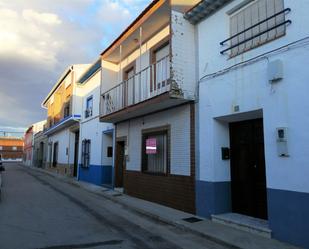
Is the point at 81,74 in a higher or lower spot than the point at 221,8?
higher

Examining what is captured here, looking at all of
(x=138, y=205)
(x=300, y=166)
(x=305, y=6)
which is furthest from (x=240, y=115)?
(x=138, y=205)

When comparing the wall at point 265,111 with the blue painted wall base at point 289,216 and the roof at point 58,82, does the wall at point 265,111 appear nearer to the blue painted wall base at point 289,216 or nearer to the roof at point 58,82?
the blue painted wall base at point 289,216

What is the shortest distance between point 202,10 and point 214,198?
5.26m

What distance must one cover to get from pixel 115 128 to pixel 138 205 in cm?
522

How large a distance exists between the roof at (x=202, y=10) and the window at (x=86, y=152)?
11852mm

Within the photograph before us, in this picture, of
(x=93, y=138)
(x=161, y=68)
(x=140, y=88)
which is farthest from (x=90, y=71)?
(x=161, y=68)

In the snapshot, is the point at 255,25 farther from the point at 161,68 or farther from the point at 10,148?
the point at 10,148

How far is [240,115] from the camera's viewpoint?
319 inches

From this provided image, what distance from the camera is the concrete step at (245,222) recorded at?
6.99m

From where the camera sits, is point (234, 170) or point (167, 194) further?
point (167, 194)

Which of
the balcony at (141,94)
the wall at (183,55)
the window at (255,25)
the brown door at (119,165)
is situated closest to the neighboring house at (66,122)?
the brown door at (119,165)

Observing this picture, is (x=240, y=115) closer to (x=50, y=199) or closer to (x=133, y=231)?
(x=133, y=231)

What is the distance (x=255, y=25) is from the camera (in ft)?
25.2

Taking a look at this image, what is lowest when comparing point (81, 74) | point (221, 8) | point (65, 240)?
point (65, 240)
